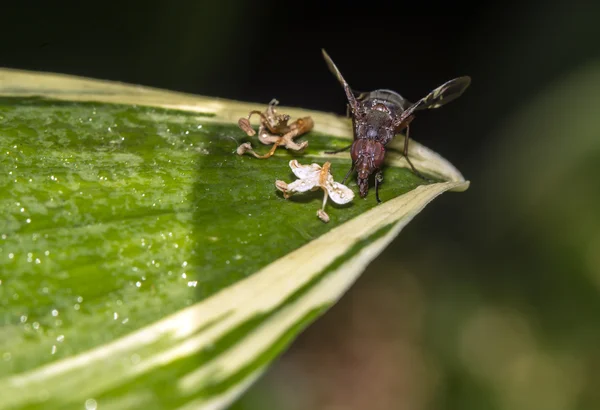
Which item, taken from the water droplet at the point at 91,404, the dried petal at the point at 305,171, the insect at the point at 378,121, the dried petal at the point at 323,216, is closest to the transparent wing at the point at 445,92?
the insect at the point at 378,121

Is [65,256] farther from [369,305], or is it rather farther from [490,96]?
[490,96]

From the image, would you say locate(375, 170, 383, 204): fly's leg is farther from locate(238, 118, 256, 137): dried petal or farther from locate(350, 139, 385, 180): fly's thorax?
locate(238, 118, 256, 137): dried petal

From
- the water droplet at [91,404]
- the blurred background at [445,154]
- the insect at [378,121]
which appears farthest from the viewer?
the blurred background at [445,154]

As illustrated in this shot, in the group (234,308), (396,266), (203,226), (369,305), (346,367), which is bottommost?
(346,367)

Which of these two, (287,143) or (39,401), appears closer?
(39,401)

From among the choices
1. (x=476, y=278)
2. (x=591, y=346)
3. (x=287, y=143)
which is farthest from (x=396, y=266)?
(x=287, y=143)

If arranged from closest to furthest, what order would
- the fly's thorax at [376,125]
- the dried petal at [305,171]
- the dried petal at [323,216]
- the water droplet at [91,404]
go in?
the water droplet at [91,404] → the dried petal at [323,216] → the dried petal at [305,171] → the fly's thorax at [376,125]

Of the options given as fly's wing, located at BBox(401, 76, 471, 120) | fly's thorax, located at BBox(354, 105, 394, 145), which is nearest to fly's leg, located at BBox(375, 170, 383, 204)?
fly's thorax, located at BBox(354, 105, 394, 145)

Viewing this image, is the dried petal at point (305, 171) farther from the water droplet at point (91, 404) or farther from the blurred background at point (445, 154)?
the blurred background at point (445, 154)
